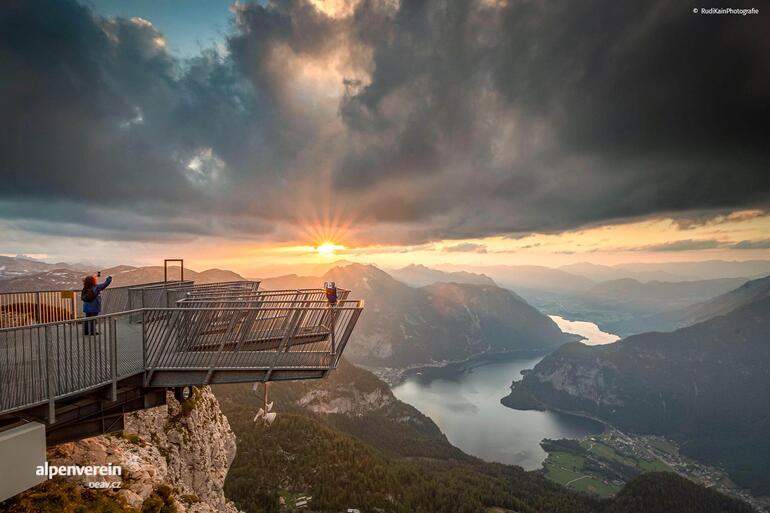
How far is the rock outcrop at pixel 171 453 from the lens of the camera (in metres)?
11.0

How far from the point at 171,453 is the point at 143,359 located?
20.9 feet

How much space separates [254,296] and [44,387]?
8358mm

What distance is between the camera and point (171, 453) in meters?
15.2

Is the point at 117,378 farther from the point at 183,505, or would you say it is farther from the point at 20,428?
the point at 183,505

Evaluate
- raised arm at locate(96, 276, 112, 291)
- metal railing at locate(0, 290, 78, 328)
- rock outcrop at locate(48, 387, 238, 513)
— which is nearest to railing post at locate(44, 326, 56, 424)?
rock outcrop at locate(48, 387, 238, 513)

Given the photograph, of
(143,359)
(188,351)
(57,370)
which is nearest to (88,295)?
(143,359)

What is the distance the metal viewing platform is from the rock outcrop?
0.88 metres

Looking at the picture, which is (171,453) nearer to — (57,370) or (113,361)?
(113,361)

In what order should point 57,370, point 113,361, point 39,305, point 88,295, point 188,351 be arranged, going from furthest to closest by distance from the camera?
point 39,305
point 88,295
point 188,351
point 113,361
point 57,370

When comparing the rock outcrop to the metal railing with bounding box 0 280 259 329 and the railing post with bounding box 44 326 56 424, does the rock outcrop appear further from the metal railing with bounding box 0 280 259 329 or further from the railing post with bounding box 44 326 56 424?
the metal railing with bounding box 0 280 259 329

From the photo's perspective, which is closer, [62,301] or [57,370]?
[57,370]

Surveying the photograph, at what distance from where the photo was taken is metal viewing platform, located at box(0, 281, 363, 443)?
363 inches

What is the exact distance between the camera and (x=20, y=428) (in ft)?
28.2

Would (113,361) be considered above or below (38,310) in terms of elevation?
below
